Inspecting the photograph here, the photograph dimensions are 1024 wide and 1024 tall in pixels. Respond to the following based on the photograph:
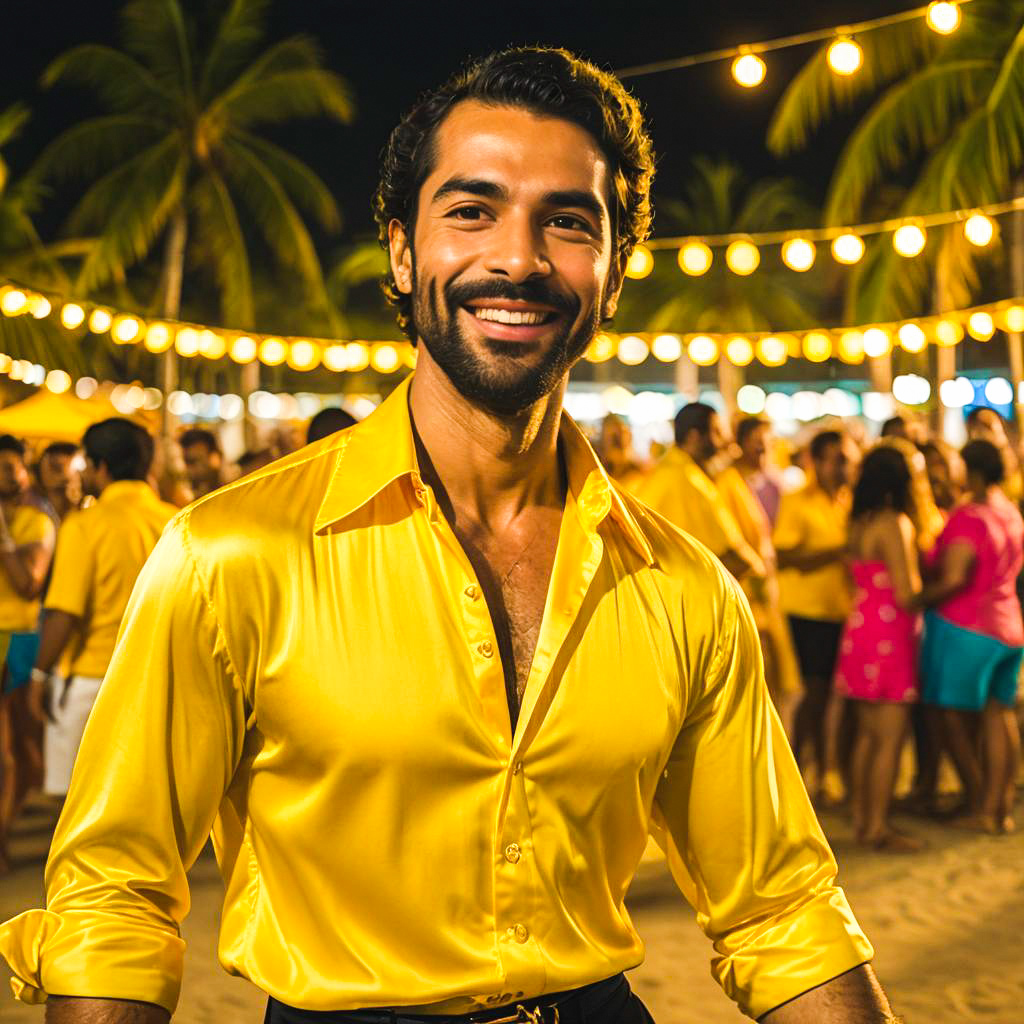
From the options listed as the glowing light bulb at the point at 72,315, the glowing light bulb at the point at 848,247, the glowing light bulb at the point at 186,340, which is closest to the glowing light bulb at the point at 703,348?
the glowing light bulb at the point at 848,247

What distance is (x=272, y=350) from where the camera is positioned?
16828mm

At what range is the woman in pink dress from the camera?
7.13 meters

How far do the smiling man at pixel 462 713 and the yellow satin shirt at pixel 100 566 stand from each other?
4333 millimetres

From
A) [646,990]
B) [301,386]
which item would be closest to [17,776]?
[646,990]

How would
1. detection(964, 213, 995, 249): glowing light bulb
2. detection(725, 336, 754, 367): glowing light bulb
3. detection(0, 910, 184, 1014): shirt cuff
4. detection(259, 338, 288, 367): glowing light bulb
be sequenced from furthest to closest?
detection(259, 338, 288, 367): glowing light bulb < detection(725, 336, 754, 367): glowing light bulb < detection(964, 213, 995, 249): glowing light bulb < detection(0, 910, 184, 1014): shirt cuff

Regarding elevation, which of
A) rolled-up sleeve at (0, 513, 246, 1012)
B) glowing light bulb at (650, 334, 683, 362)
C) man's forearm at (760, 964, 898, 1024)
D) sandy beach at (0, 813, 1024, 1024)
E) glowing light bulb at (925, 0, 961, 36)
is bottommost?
sandy beach at (0, 813, 1024, 1024)

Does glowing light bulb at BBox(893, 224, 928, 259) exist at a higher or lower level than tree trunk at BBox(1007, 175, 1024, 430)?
lower

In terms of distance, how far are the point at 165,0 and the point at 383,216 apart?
24.7 metres

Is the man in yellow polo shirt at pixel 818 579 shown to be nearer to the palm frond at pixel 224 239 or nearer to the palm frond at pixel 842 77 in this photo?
the palm frond at pixel 842 77

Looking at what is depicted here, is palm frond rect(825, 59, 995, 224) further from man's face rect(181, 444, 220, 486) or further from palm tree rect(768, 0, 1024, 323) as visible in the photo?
man's face rect(181, 444, 220, 486)

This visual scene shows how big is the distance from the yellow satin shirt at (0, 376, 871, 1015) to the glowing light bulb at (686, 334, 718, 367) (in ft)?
44.0

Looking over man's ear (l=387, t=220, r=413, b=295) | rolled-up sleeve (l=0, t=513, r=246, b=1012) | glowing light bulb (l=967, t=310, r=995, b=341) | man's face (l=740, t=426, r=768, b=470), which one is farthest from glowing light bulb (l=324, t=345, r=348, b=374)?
rolled-up sleeve (l=0, t=513, r=246, b=1012)

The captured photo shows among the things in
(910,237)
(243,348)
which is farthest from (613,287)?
(243,348)

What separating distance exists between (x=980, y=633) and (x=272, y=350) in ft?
35.9
